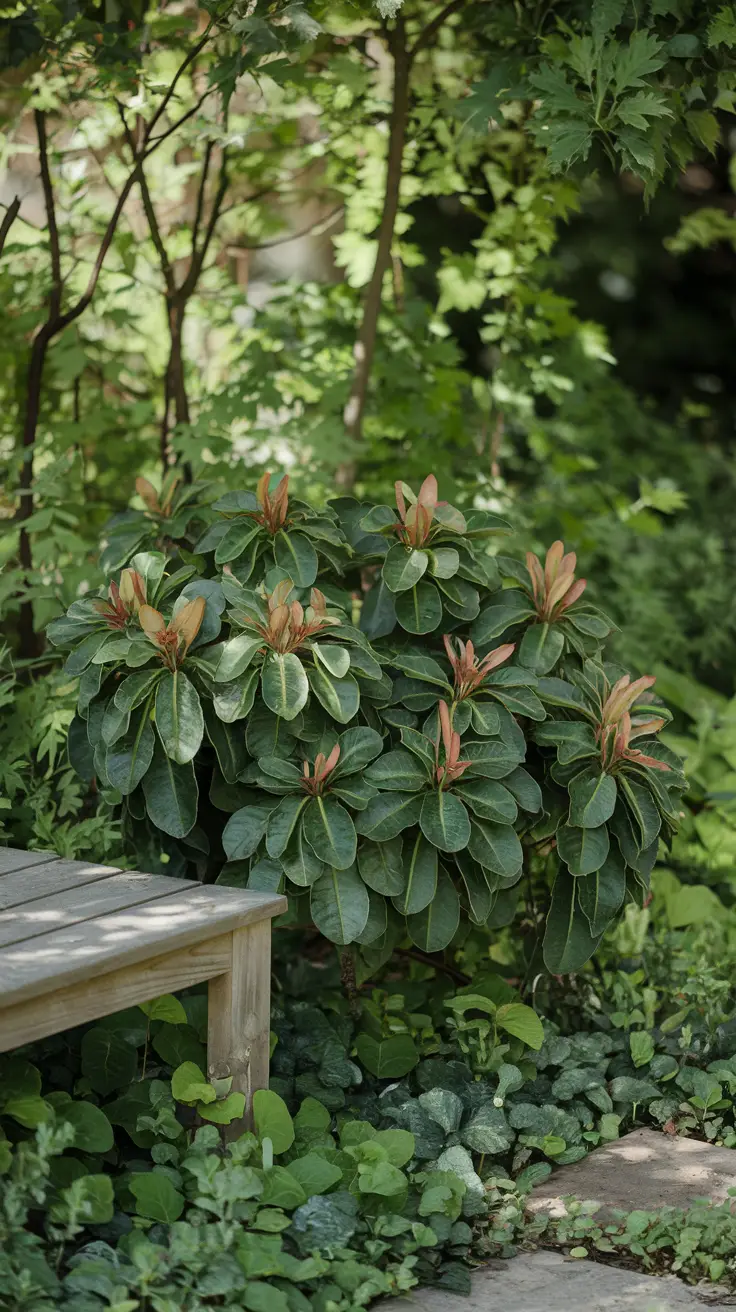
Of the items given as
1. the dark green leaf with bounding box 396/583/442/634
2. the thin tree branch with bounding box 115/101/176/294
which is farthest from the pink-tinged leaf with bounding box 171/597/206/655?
the thin tree branch with bounding box 115/101/176/294

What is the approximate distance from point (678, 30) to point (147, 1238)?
9.84 ft

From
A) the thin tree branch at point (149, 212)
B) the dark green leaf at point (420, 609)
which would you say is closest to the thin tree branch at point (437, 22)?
the thin tree branch at point (149, 212)

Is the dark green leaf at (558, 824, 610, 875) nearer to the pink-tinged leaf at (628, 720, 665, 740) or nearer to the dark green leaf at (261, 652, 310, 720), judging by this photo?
the pink-tinged leaf at (628, 720, 665, 740)

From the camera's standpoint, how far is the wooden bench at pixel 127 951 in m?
2.22

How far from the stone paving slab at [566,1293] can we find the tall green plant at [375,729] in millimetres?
665

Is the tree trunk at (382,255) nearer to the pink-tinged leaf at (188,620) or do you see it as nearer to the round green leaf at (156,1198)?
the pink-tinged leaf at (188,620)

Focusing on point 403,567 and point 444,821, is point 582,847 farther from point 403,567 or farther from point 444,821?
point 403,567

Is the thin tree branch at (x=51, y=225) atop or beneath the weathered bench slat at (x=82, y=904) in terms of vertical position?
atop

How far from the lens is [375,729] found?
2.98 m

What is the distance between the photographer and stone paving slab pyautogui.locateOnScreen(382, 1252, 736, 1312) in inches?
92.1

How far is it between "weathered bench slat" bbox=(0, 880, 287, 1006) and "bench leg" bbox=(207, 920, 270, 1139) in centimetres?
6

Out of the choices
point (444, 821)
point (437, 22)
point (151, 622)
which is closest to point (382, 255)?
point (437, 22)

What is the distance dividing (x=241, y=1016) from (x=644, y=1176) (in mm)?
947

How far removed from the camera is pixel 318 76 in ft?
14.0
